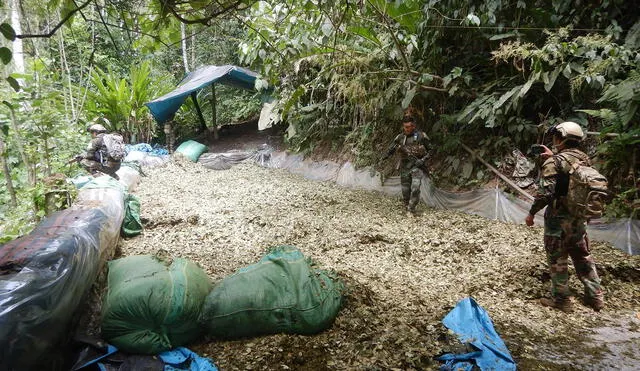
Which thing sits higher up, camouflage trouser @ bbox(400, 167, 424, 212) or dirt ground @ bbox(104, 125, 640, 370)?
camouflage trouser @ bbox(400, 167, 424, 212)

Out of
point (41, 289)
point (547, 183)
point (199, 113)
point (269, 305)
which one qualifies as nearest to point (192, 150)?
point (199, 113)

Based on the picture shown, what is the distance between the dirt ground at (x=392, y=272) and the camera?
77.4 inches

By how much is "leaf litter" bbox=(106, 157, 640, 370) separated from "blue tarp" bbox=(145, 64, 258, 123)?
12.3ft

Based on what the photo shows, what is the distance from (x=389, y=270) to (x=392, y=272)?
1.7 inches

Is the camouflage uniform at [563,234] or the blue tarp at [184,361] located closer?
the blue tarp at [184,361]

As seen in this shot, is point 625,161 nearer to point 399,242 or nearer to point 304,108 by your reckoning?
point 399,242

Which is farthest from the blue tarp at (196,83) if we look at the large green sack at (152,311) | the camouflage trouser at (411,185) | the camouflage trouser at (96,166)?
the large green sack at (152,311)

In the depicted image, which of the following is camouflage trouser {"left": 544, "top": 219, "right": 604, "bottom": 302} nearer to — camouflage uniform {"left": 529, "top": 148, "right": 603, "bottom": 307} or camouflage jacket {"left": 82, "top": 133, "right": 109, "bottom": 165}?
camouflage uniform {"left": 529, "top": 148, "right": 603, "bottom": 307}

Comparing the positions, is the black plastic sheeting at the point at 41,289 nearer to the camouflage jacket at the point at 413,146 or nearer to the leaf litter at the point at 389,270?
the leaf litter at the point at 389,270

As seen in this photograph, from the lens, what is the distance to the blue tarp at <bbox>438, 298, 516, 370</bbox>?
1.76m

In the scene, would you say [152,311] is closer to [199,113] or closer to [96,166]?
[96,166]

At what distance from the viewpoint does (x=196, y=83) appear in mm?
9141

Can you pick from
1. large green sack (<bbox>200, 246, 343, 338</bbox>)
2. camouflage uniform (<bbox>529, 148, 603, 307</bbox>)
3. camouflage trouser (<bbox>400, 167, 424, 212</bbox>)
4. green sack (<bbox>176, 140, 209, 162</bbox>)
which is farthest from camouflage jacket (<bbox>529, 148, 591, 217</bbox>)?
green sack (<bbox>176, 140, 209, 162</bbox>)

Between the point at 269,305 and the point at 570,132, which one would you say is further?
the point at 570,132
